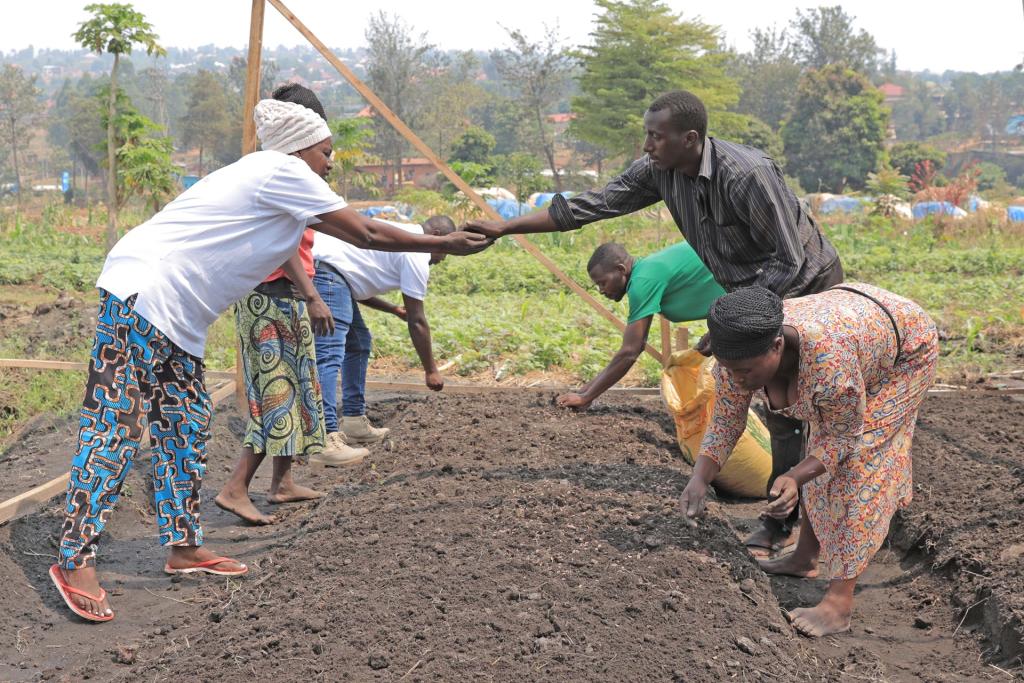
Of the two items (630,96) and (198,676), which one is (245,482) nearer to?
(198,676)

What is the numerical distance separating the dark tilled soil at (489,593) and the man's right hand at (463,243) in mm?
970

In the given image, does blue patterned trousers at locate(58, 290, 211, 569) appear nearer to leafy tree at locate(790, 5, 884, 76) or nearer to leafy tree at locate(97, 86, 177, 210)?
leafy tree at locate(97, 86, 177, 210)

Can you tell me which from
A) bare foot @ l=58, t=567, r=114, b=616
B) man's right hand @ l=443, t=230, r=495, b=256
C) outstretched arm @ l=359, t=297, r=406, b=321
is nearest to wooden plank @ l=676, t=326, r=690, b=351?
outstretched arm @ l=359, t=297, r=406, b=321

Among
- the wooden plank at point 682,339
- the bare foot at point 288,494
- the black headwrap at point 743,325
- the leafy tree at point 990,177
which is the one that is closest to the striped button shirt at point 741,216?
the black headwrap at point 743,325

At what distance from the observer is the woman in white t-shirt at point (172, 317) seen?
3369 millimetres

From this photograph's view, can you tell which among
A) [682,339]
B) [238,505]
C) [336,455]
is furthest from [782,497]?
[682,339]

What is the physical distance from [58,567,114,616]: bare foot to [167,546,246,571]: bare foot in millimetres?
334

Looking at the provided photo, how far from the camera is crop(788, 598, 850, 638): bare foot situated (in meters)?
3.33

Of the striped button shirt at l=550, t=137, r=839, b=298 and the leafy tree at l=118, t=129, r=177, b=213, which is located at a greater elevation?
the striped button shirt at l=550, t=137, r=839, b=298

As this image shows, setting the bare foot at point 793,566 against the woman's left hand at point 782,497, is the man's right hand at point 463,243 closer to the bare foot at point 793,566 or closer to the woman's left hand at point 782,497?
the woman's left hand at point 782,497

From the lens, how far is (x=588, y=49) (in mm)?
36250

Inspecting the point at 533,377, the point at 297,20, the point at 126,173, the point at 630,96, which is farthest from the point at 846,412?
the point at 630,96

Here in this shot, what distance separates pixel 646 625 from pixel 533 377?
13.6 ft

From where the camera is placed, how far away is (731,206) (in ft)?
12.2
